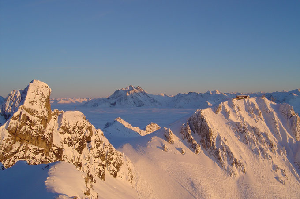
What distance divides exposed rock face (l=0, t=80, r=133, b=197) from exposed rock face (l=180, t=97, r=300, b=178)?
20119 millimetres

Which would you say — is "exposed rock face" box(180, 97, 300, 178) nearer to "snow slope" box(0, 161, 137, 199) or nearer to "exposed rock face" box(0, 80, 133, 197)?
"exposed rock face" box(0, 80, 133, 197)

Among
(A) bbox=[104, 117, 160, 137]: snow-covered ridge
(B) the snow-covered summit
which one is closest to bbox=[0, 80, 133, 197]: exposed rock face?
(B) the snow-covered summit

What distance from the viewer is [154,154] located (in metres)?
35.3

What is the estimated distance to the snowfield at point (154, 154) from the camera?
608 inches

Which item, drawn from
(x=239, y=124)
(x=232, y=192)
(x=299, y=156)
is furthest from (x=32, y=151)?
(x=299, y=156)

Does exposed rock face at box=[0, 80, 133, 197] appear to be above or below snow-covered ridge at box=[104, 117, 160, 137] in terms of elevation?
above

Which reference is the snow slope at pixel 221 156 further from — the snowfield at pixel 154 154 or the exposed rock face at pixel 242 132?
the snowfield at pixel 154 154

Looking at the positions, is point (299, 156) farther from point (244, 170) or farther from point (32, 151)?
point (32, 151)

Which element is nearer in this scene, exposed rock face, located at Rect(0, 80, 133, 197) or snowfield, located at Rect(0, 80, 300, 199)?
snowfield, located at Rect(0, 80, 300, 199)

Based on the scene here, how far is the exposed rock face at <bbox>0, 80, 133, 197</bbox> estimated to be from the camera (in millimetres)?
18453

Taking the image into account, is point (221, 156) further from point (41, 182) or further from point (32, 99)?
point (32, 99)

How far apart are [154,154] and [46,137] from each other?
2025 centimetres

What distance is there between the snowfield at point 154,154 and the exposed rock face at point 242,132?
0.20 meters

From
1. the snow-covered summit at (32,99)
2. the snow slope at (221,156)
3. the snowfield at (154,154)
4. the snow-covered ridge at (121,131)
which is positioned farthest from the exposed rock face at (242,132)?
the snow-covered summit at (32,99)
